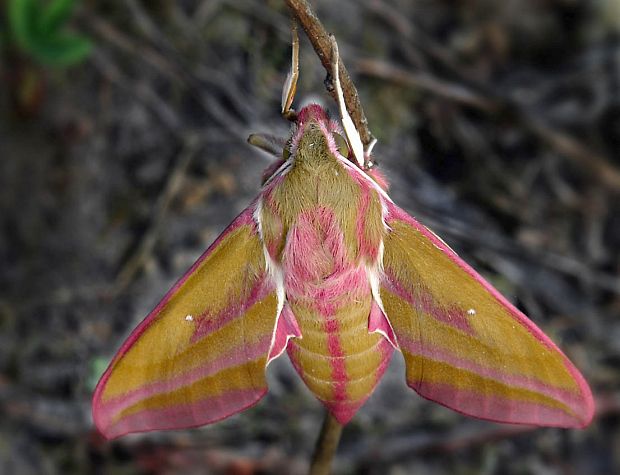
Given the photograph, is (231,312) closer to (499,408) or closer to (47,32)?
(499,408)

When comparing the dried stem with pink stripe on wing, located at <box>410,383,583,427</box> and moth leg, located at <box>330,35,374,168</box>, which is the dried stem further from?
moth leg, located at <box>330,35,374,168</box>

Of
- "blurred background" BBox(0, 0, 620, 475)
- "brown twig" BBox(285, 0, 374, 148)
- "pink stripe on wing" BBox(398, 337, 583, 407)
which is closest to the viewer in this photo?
"brown twig" BBox(285, 0, 374, 148)

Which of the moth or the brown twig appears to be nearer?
the brown twig

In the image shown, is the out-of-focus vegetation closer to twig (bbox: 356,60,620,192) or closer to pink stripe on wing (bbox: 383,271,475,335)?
twig (bbox: 356,60,620,192)

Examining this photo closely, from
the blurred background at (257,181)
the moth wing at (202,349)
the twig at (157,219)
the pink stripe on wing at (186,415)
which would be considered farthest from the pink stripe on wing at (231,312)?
the twig at (157,219)

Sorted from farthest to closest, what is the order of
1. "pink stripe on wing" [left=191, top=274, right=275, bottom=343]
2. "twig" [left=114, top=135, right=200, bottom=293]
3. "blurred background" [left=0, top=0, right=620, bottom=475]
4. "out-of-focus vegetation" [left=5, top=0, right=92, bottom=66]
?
"twig" [left=114, top=135, right=200, bottom=293]
"blurred background" [left=0, top=0, right=620, bottom=475]
"out-of-focus vegetation" [left=5, top=0, right=92, bottom=66]
"pink stripe on wing" [left=191, top=274, right=275, bottom=343]

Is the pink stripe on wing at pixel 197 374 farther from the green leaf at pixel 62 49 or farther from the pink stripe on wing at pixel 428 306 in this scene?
the green leaf at pixel 62 49

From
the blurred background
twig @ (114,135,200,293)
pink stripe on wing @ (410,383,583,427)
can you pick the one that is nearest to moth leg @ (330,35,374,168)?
pink stripe on wing @ (410,383,583,427)

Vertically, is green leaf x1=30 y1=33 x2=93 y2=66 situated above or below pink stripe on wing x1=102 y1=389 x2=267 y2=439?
above

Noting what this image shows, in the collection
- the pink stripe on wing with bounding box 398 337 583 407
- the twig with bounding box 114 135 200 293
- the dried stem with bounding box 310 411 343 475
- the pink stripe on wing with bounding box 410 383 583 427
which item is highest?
the twig with bounding box 114 135 200 293
